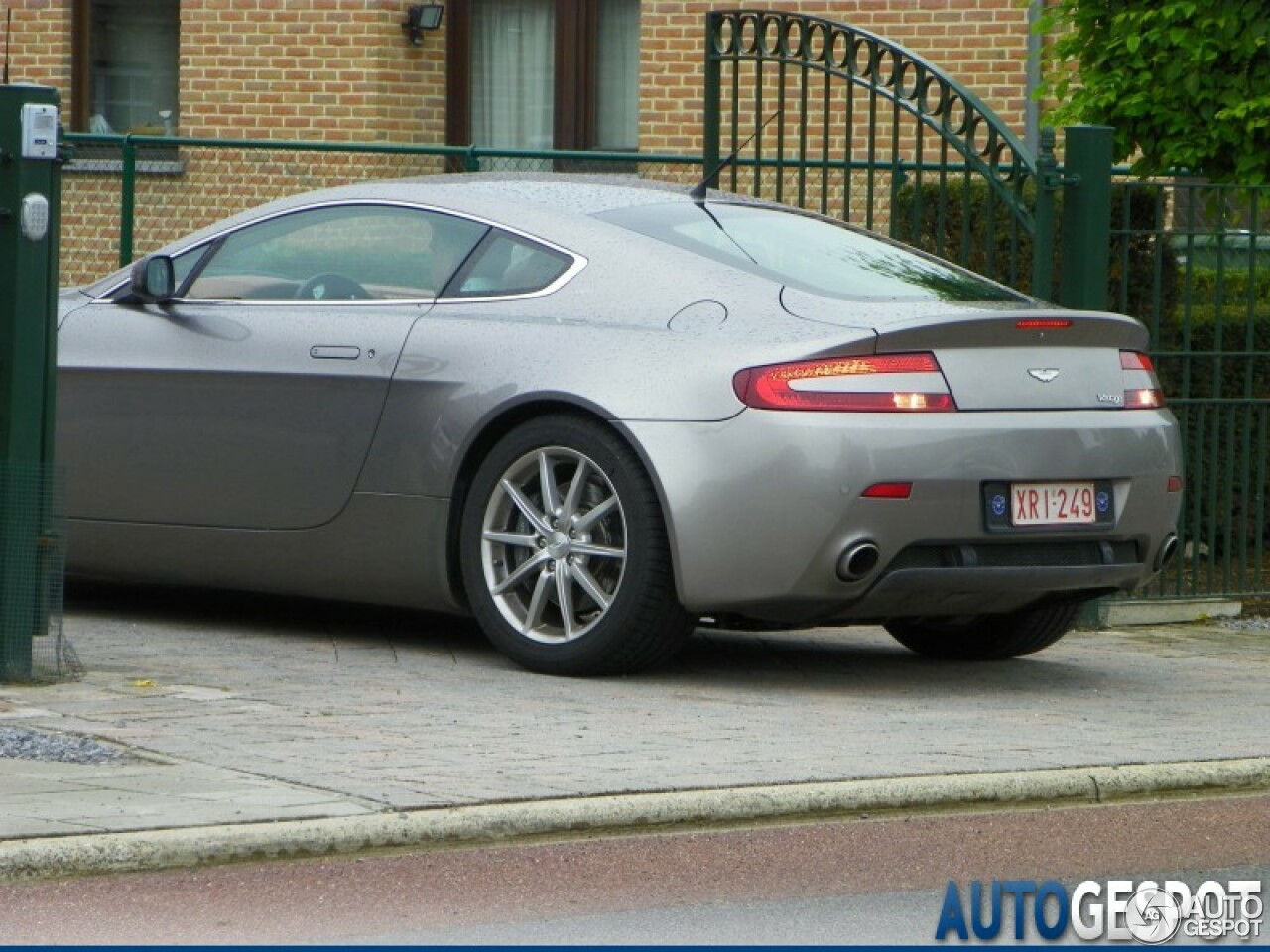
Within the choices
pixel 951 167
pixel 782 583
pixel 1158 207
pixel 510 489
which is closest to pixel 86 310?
pixel 510 489

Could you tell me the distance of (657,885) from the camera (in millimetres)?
5750

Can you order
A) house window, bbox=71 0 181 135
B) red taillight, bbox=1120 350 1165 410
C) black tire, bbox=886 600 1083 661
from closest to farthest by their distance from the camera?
red taillight, bbox=1120 350 1165 410 → black tire, bbox=886 600 1083 661 → house window, bbox=71 0 181 135

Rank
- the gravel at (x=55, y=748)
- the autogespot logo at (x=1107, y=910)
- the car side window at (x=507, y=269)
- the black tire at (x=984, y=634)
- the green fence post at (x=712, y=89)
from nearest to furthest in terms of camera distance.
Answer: the autogespot logo at (x=1107, y=910)
the gravel at (x=55, y=748)
the car side window at (x=507, y=269)
the black tire at (x=984, y=634)
the green fence post at (x=712, y=89)

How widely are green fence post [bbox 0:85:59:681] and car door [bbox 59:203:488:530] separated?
88 centimetres

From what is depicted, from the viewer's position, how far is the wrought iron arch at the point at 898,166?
34.9ft

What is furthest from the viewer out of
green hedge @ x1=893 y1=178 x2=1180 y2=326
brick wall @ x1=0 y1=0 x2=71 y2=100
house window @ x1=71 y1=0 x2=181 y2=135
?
house window @ x1=71 y1=0 x2=181 y2=135

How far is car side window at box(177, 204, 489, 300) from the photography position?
29.5 feet

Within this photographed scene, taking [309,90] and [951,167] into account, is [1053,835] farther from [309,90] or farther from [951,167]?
[309,90]

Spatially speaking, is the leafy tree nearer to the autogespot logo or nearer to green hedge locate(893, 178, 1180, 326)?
green hedge locate(893, 178, 1180, 326)

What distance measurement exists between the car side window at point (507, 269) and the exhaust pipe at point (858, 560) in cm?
142

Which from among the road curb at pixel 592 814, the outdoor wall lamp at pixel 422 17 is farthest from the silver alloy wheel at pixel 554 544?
the outdoor wall lamp at pixel 422 17

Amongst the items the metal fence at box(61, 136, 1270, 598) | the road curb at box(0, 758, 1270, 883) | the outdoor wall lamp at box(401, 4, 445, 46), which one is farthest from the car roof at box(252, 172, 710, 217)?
the outdoor wall lamp at box(401, 4, 445, 46)

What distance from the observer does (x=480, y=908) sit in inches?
217

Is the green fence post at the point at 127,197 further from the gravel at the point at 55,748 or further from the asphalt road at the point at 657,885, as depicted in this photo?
the asphalt road at the point at 657,885
